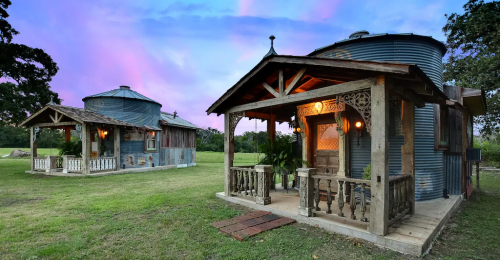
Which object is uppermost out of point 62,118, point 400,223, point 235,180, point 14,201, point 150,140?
point 62,118

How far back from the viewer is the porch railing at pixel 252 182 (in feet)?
18.2

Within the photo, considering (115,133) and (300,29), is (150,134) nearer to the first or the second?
(115,133)

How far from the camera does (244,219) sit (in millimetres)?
4703

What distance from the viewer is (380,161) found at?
3551 mm

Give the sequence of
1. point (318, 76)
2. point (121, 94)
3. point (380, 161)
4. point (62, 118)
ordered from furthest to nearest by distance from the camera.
A: point (121, 94), point (62, 118), point (318, 76), point (380, 161)

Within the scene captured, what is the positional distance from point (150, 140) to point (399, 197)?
14.6 metres

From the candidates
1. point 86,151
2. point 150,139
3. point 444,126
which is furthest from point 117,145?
point 444,126

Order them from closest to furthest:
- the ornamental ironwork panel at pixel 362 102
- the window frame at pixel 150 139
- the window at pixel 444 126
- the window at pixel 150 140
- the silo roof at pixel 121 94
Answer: the ornamental ironwork panel at pixel 362 102 < the window at pixel 444 126 < the silo roof at pixel 121 94 < the window frame at pixel 150 139 < the window at pixel 150 140

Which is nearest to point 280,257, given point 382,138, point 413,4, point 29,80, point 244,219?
point 244,219

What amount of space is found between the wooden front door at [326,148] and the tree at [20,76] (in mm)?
16349

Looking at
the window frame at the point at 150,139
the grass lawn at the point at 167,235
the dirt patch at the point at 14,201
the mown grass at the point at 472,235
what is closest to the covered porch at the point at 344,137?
the mown grass at the point at 472,235

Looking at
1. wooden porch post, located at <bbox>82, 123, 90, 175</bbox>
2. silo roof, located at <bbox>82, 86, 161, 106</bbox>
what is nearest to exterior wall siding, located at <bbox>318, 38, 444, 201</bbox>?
wooden porch post, located at <bbox>82, 123, 90, 175</bbox>

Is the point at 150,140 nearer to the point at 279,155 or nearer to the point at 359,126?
the point at 279,155

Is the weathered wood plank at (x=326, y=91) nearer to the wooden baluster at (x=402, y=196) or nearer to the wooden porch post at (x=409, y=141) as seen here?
the wooden porch post at (x=409, y=141)
